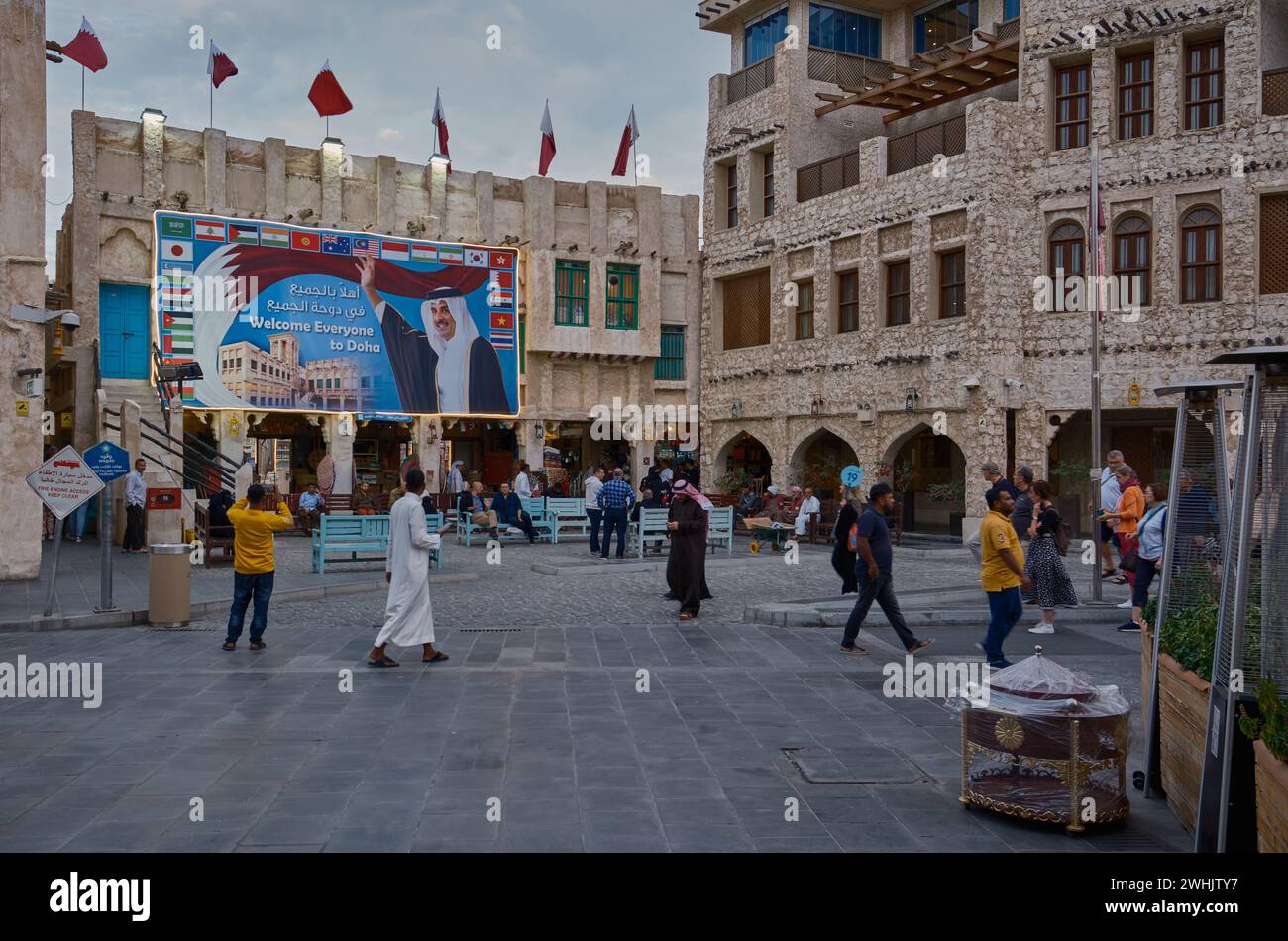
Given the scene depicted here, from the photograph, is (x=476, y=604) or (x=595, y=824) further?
(x=476, y=604)

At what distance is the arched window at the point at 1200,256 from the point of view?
2252 cm

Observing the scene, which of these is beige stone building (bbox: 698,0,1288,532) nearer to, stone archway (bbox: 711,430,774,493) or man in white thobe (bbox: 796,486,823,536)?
stone archway (bbox: 711,430,774,493)

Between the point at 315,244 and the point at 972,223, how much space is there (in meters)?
17.5

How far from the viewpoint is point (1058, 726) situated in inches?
212

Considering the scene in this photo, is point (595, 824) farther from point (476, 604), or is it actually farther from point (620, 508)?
point (620, 508)

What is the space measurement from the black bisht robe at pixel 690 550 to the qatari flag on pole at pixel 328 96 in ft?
71.7

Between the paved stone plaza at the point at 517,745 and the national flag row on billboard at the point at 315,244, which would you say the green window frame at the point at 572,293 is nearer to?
the national flag row on billboard at the point at 315,244

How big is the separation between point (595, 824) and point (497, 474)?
1237 inches

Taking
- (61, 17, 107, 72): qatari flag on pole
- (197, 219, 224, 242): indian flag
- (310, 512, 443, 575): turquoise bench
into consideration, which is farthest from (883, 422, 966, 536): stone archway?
(61, 17, 107, 72): qatari flag on pole

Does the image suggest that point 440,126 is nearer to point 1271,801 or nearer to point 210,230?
point 210,230

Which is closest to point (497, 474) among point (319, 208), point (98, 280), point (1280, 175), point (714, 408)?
point (714, 408)

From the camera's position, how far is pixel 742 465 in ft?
117

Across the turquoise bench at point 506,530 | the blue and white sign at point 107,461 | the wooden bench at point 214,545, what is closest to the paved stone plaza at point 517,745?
the blue and white sign at point 107,461

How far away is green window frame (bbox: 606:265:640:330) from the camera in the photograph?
115 feet
